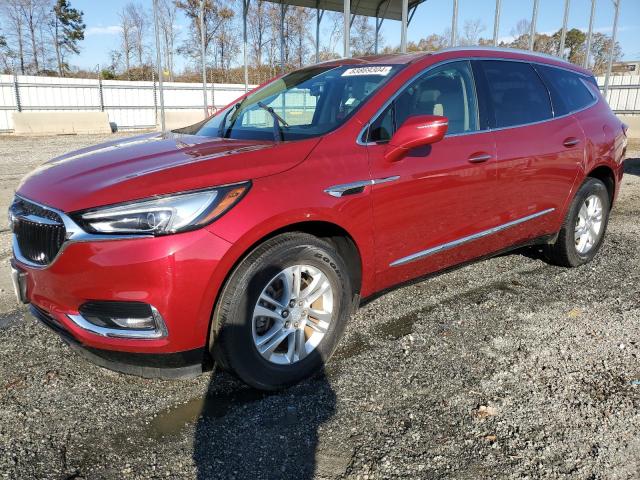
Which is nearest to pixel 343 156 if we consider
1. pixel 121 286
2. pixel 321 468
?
pixel 121 286

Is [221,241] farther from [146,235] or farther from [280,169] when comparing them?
[280,169]

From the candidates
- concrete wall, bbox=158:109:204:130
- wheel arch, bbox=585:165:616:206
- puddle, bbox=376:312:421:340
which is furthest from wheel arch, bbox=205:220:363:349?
concrete wall, bbox=158:109:204:130

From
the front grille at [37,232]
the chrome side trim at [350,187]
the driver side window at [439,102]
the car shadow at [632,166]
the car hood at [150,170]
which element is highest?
the driver side window at [439,102]

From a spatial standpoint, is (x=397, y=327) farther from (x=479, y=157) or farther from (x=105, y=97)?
(x=105, y=97)

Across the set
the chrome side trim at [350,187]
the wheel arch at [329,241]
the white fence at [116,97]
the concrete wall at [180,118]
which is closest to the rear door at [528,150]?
the chrome side trim at [350,187]

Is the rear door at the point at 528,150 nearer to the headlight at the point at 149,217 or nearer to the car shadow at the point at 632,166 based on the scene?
the headlight at the point at 149,217

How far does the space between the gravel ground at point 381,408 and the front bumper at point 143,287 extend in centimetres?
35

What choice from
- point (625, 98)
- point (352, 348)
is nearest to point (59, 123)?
point (352, 348)

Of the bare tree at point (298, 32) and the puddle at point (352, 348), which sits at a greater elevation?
the bare tree at point (298, 32)

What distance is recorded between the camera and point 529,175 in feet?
12.6

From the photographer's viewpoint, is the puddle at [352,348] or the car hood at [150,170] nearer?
the car hood at [150,170]

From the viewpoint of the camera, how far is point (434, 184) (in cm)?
320

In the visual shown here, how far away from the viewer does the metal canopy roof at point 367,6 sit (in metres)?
19.1

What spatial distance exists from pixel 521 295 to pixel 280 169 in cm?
251
